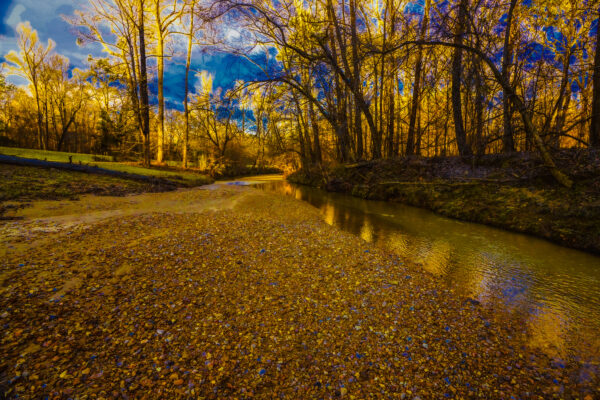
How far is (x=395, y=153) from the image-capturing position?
12641 millimetres

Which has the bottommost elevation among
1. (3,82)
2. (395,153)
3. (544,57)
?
(395,153)

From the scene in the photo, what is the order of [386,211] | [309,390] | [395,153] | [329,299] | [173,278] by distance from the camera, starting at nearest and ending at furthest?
[309,390] → [329,299] → [173,278] → [386,211] → [395,153]

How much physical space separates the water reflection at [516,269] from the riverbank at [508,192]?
344 millimetres

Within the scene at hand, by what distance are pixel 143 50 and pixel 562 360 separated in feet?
66.0

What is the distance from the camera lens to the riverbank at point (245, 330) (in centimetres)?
144

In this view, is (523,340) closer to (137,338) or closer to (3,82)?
(137,338)

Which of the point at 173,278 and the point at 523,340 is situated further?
the point at 173,278

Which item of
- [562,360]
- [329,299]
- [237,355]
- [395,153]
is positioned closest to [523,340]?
[562,360]

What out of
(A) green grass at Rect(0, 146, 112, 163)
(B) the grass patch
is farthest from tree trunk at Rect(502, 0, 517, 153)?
(A) green grass at Rect(0, 146, 112, 163)

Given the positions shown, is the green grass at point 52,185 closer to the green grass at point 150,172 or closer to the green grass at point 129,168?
the green grass at point 129,168

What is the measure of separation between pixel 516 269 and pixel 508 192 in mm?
3346

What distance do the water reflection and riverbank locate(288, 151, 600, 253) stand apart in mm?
344

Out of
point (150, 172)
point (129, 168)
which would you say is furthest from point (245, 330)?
point (129, 168)

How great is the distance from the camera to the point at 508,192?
5.68m
